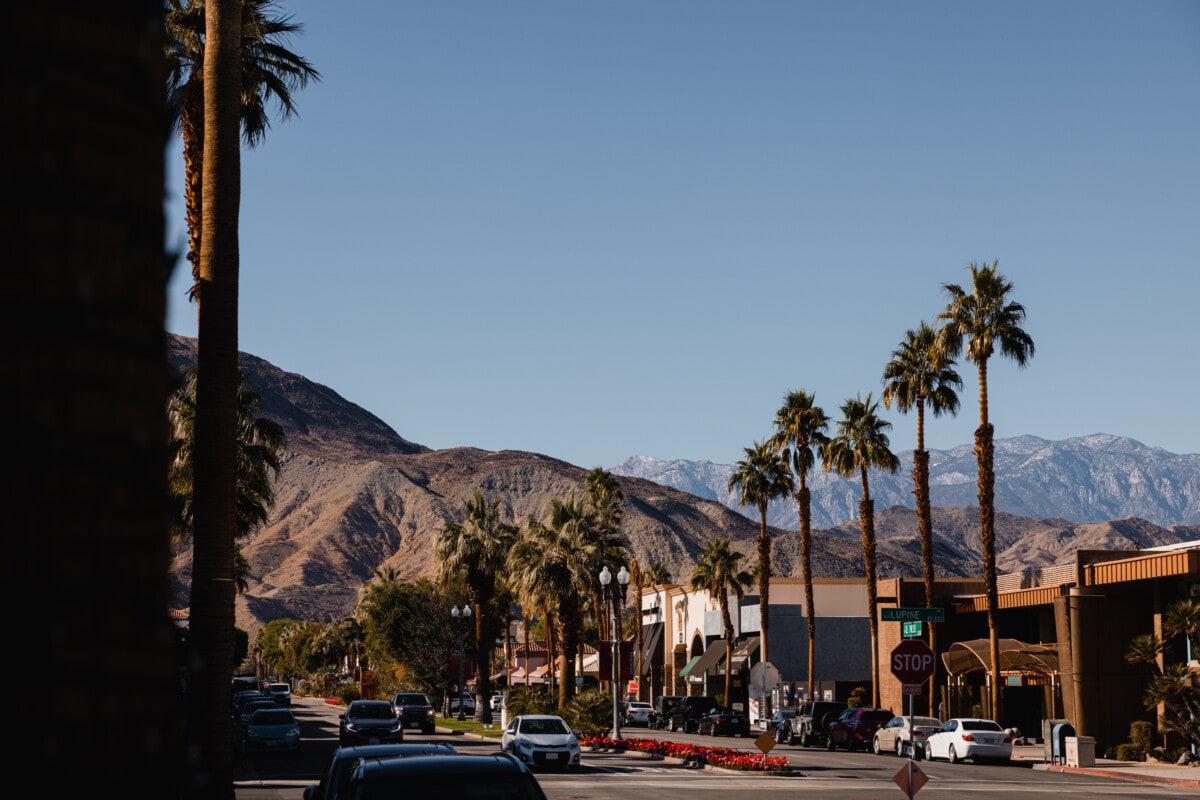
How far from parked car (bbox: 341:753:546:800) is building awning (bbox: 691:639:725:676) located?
270 feet

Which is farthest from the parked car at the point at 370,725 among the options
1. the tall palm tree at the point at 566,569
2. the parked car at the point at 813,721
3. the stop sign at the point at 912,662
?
the parked car at the point at 813,721

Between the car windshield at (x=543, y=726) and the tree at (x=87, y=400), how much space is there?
34.9 meters

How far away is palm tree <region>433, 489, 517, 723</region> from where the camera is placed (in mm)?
75688

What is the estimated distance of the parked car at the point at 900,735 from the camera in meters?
47.2

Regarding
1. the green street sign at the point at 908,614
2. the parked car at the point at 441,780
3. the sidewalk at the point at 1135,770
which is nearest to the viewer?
the parked car at the point at 441,780

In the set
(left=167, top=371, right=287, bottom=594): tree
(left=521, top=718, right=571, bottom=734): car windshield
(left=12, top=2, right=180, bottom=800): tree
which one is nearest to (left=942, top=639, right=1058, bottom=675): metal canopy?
(left=521, top=718, right=571, bottom=734): car windshield

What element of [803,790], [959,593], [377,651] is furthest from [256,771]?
[377,651]

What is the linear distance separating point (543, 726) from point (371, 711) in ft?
22.1

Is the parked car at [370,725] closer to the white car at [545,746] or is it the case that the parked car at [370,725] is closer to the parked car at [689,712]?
the white car at [545,746]

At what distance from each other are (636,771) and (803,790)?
283 inches

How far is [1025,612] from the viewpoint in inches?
2562

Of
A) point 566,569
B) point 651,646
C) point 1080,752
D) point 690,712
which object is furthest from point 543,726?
point 651,646

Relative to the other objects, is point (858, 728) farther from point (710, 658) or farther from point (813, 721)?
point (710, 658)

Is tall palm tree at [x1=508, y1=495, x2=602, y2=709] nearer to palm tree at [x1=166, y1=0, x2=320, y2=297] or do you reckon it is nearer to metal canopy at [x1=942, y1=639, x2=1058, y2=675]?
metal canopy at [x1=942, y1=639, x2=1058, y2=675]
